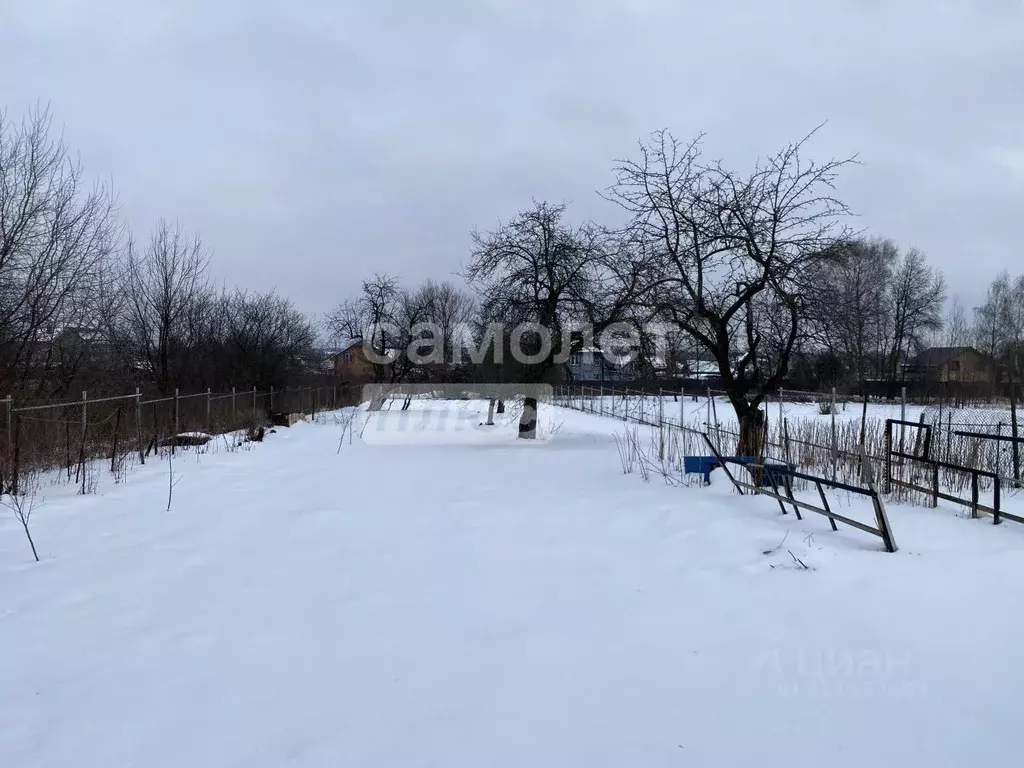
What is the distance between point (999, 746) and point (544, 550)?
343cm

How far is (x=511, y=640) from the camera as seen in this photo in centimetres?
363

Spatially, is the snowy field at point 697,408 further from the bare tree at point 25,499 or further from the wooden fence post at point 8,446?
the wooden fence post at point 8,446

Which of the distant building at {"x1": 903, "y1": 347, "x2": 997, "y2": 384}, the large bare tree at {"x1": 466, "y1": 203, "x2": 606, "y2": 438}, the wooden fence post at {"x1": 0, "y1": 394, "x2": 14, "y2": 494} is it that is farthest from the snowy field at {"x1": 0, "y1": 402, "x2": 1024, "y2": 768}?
the distant building at {"x1": 903, "y1": 347, "x2": 997, "y2": 384}

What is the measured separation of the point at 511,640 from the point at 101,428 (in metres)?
9.69

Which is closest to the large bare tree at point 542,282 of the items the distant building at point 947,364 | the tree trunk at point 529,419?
the tree trunk at point 529,419

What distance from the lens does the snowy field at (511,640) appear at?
2.65 metres

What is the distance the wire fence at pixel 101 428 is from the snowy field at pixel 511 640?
1.67 m

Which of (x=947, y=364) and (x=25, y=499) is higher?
(x=947, y=364)

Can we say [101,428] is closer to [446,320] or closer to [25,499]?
[25,499]

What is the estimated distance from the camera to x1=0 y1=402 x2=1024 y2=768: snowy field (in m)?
2.65

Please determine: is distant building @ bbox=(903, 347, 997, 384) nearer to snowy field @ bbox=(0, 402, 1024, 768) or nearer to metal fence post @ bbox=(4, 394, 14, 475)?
snowy field @ bbox=(0, 402, 1024, 768)

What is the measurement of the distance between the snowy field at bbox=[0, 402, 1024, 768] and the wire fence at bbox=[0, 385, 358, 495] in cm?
167

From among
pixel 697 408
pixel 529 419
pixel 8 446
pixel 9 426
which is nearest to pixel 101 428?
pixel 8 446

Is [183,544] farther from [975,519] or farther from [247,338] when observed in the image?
[247,338]
